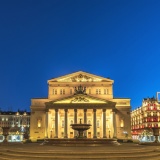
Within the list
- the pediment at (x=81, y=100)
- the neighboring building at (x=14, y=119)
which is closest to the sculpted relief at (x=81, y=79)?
the pediment at (x=81, y=100)

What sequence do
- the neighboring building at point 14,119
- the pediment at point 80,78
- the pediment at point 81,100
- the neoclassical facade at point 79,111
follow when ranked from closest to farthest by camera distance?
the pediment at point 81,100 → the neoclassical facade at point 79,111 → the pediment at point 80,78 → the neighboring building at point 14,119

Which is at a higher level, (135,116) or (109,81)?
(109,81)

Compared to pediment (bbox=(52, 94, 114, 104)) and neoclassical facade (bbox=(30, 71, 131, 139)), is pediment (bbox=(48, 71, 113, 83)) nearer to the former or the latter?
neoclassical facade (bbox=(30, 71, 131, 139))

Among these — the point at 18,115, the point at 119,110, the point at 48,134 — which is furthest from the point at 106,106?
the point at 18,115

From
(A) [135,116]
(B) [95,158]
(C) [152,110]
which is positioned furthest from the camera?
(A) [135,116]

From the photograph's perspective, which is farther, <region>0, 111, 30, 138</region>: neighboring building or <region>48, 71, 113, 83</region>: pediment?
<region>0, 111, 30, 138</region>: neighboring building

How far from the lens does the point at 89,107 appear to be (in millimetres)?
71125

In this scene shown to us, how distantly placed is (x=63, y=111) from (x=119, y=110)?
17.4 m

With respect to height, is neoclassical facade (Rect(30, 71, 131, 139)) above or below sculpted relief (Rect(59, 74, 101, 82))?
below

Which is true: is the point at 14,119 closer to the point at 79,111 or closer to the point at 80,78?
the point at 80,78

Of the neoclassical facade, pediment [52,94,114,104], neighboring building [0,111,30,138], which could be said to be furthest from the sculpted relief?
neighboring building [0,111,30,138]

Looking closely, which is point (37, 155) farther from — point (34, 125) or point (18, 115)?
point (18, 115)

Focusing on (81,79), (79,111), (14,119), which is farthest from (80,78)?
(14,119)

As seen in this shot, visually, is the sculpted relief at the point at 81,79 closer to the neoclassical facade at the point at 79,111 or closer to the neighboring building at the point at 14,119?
the neoclassical facade at the point at 79,111
